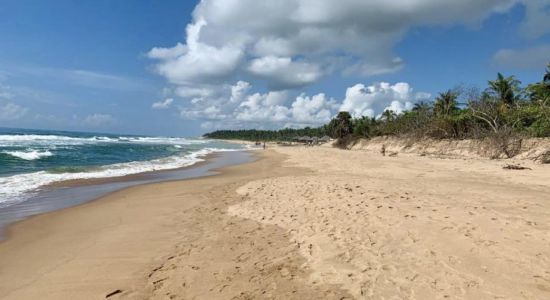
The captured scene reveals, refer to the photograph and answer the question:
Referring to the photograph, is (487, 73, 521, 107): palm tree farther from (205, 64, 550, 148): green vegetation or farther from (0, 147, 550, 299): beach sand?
(0, 147, 550, 299): beach sand

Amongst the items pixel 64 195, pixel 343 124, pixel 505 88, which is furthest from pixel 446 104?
pixel 64 195

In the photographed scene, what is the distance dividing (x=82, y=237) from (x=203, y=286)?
388 cm

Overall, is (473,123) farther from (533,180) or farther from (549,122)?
(533,180)

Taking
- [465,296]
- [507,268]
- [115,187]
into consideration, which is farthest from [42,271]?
[115,187]

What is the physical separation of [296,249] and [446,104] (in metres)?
47.5

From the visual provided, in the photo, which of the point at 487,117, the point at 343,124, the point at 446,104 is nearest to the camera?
the point at 487,117

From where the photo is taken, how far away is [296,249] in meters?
5.89

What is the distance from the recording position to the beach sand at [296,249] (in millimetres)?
4379

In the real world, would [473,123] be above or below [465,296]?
above

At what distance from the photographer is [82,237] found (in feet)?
23.4

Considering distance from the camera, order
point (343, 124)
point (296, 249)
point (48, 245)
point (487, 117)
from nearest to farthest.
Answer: point (296, 249)
point (48, 245)
point (487, 117)
point (343, 124)

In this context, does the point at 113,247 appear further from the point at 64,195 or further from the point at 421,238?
the point at 64,195

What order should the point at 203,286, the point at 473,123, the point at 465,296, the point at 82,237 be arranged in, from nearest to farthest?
the point at 465,296
the point at 203,286
the point at 82,237
the point at 473,123

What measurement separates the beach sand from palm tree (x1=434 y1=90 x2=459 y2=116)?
39028mm
